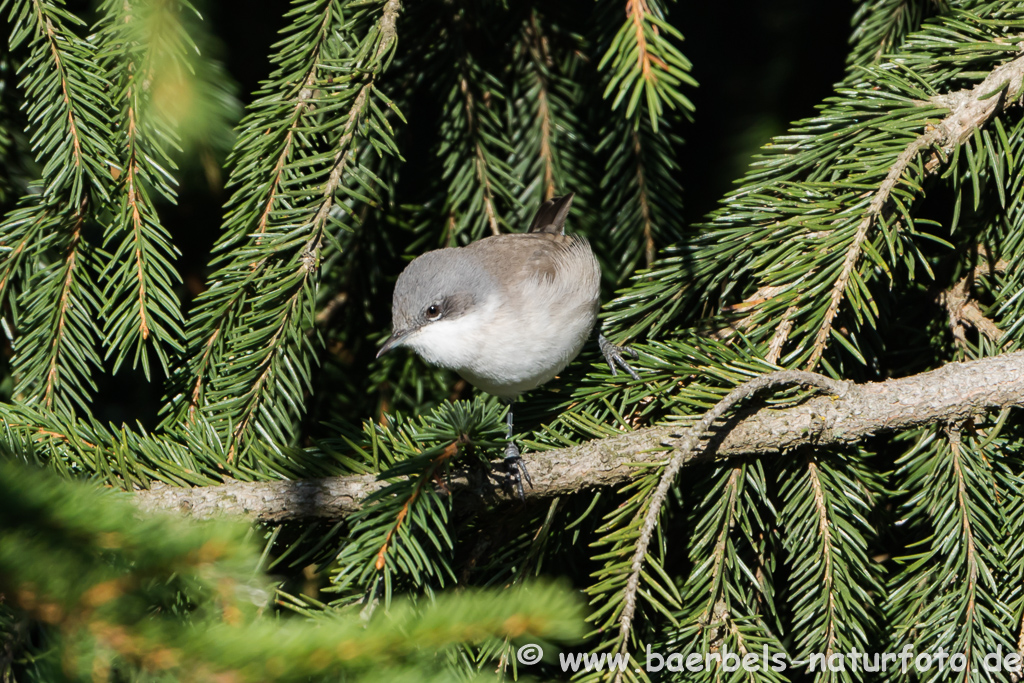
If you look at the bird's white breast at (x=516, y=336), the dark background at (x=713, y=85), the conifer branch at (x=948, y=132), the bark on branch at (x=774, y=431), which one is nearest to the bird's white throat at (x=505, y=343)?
the bird's white breast at (x=516, y=336)

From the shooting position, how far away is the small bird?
250 cm

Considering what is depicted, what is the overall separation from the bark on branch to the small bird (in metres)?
0.41

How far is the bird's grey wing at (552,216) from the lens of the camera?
112 inches

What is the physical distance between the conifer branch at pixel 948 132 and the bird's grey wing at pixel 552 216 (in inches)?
44.6

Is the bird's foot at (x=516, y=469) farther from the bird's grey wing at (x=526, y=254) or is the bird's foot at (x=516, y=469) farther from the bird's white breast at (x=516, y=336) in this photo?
the bird's grey wing at (x=526, y=254)

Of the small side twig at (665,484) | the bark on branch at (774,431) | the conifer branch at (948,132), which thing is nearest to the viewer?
the small side twig at (665,484)

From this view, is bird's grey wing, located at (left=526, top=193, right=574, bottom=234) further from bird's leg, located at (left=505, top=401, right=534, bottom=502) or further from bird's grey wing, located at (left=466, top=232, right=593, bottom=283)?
bird's leg, located at (left=505, top=401, right=534, bottom=502)

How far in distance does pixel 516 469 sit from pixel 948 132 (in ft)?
5.12

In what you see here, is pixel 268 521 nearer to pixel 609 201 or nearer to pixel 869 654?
pixel 869 654

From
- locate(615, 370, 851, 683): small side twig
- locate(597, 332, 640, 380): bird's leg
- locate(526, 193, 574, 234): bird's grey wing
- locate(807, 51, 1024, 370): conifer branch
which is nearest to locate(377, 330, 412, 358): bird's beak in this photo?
locate(597, 332, 640, 380): bird's leg

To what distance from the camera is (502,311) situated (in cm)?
269

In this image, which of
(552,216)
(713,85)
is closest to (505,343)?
(552,216)

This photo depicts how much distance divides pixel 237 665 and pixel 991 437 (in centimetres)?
182

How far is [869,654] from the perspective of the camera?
1931 millimetres
